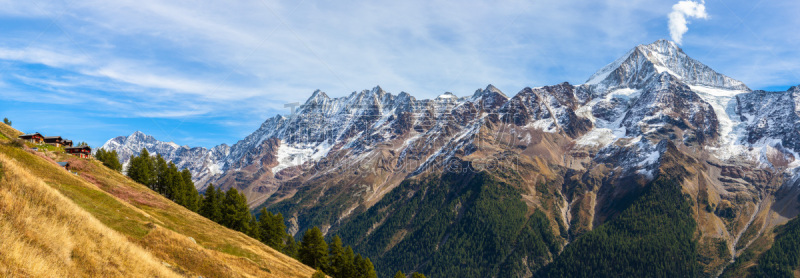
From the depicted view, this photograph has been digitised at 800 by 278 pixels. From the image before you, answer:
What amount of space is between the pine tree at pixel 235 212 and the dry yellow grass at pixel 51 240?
59208 mm

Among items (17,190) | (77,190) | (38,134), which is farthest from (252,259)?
(38,134)

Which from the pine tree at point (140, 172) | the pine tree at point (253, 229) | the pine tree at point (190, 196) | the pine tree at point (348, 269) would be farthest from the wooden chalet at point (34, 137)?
the pine tree at point (348, 269)

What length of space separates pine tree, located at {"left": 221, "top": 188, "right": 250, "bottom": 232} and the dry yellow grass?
59.2 metres

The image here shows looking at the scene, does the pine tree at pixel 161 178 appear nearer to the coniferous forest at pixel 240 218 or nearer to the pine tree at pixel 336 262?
the coniferous forest at pixel 240 218

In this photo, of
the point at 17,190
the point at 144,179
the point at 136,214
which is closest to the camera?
the point at 17,190

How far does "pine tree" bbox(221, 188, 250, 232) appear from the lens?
7606 cm

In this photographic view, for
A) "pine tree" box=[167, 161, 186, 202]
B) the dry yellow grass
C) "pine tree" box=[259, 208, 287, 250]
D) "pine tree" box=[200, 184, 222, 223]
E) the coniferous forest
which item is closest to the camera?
the dry yellow grass

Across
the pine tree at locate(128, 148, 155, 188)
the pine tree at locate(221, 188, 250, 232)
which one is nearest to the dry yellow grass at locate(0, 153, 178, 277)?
the pine tree at locate(221, 188, 250, 232)

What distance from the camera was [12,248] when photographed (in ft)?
43.7

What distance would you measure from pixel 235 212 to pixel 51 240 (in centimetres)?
6559

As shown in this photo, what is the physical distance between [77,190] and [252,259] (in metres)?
19.1

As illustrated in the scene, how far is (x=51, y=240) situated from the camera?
15.5 metres

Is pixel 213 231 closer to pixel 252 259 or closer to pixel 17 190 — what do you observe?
pixel 252 259

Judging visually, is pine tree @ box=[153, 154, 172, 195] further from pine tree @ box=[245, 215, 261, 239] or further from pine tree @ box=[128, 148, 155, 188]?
pine tree @ box=[245, 215, 261, 239]
